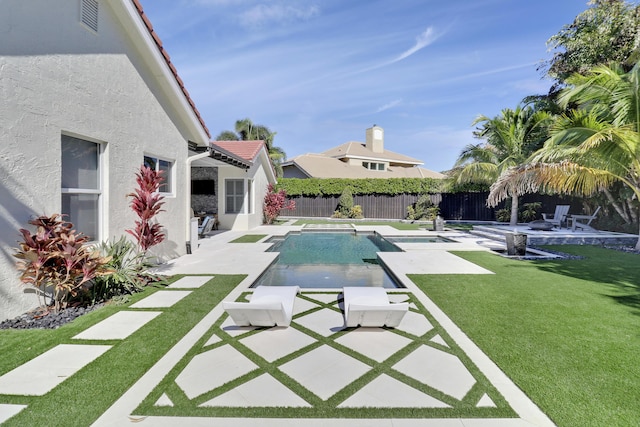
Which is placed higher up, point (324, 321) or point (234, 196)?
point (234, 196)

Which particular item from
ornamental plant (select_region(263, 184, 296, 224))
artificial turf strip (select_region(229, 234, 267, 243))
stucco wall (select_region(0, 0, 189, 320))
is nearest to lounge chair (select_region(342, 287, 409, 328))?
stucco wall (select_region(0, 0, 189, 320))

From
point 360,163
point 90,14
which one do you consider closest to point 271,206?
point 90,14

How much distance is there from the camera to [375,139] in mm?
45562

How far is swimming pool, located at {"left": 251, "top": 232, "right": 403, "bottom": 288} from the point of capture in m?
7.70

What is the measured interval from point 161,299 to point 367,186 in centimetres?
2273

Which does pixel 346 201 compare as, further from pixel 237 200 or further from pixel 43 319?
pixel 43 319

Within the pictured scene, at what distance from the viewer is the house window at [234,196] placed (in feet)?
58.0

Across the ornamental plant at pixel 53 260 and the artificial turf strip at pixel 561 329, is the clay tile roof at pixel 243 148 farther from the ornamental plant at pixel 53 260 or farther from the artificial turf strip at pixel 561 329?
the artificial turf strip at pixel 561 329

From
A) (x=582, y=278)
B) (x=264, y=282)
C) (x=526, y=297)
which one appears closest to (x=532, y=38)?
(x=582, y=278)

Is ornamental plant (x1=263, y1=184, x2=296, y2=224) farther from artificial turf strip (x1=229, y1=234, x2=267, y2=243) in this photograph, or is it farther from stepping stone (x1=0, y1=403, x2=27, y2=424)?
stepping stone (x1=0, y1=403, x2=27, y2=424)

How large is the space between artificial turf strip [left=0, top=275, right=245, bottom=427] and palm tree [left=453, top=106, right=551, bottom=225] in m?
17.5

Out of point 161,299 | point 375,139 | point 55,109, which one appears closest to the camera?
point 55,109

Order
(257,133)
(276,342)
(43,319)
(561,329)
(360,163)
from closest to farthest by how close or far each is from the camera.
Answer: (276,342) → (561,329) → (43,319) → (257,133) → (360,163)

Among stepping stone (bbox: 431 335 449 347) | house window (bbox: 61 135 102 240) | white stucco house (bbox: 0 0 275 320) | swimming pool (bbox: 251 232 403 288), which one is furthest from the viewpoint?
swimming pool (bbox: 251 232 403 288)
